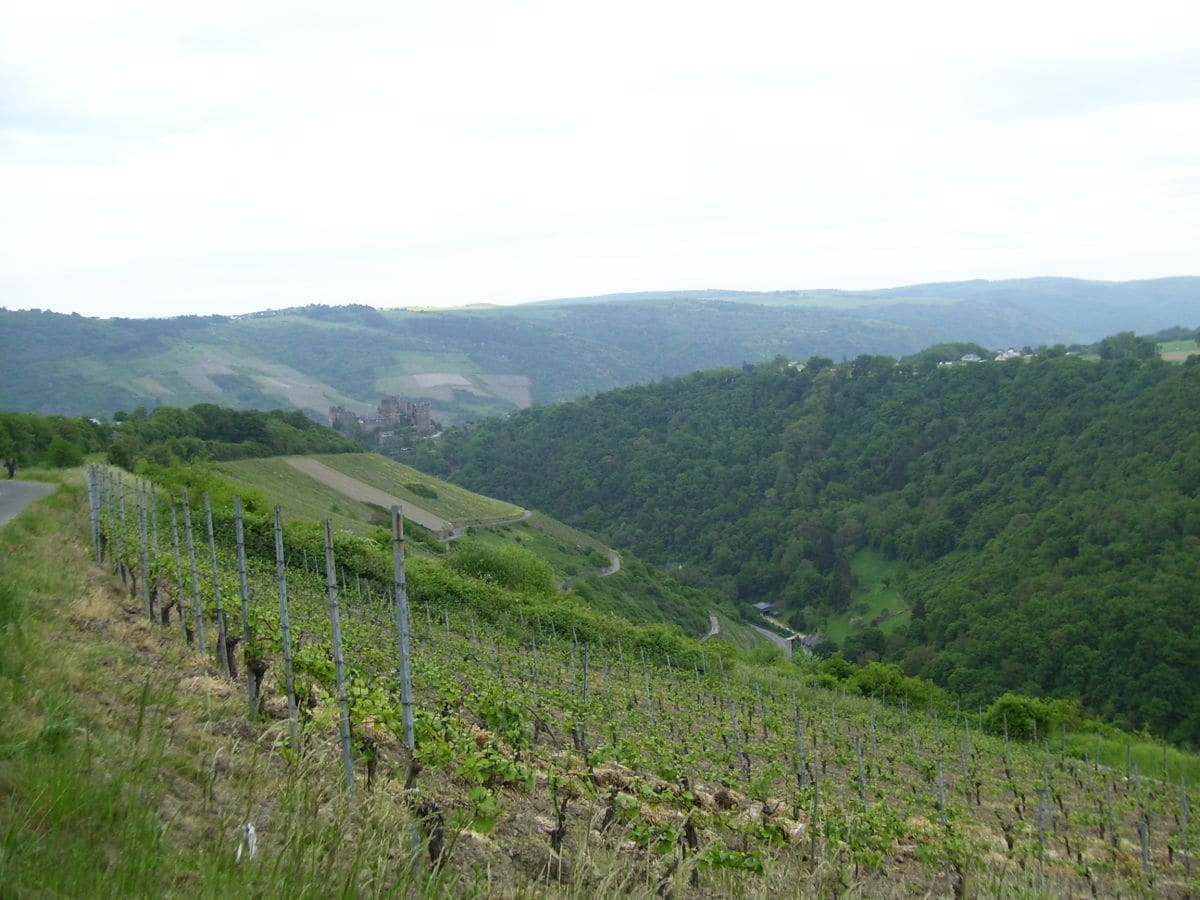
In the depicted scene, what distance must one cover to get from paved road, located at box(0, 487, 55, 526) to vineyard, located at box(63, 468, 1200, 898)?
5.85 ft

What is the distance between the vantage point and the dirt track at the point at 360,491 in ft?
210

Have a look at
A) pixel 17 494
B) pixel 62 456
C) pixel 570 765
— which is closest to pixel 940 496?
pixel 62 456

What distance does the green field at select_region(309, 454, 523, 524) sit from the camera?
234ft

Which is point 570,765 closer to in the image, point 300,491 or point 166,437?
point 300,491

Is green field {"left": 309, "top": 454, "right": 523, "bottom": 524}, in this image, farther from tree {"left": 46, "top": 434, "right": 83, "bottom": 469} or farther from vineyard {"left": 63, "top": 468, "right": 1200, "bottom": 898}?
vineyard {"left": 63, "top": 468, "right": 1200, "bottom": 898}

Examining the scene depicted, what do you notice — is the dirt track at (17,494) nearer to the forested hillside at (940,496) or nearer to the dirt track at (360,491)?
the dirt track at (360,491)

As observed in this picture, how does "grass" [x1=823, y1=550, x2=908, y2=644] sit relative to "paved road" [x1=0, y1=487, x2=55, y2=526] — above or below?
below

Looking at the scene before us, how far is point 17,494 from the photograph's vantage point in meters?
23.7

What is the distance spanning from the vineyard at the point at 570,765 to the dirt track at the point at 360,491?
27.2 meters

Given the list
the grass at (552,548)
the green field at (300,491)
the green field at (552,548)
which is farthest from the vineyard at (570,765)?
the grass at (552,548)

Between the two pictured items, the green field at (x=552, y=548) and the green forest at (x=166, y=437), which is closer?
the green forest at (x=166, y=437)

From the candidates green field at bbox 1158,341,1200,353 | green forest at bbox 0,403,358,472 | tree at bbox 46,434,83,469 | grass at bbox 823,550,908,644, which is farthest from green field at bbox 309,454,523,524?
green field at bbox 1158,341,1200,353

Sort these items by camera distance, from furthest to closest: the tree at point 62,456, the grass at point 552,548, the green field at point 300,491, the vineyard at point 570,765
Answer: the grass at point 552,548 < the green field at point 300,491 < the tree at point 62,456 < the vineyard at point 570,765

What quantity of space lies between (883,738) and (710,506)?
86337 millimetres
